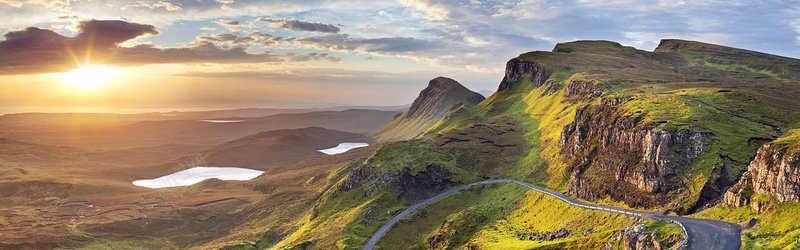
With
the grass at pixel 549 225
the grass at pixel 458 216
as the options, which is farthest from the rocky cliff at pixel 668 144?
the grass at pixel 458 216

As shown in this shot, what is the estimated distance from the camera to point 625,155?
115 metres

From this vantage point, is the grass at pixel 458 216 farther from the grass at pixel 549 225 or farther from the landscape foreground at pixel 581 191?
the grass at pixel 549 225

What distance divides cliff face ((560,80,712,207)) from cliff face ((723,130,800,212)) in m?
17.5

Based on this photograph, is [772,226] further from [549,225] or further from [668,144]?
[549,225]

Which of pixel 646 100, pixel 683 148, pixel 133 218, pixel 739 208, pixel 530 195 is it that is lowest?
pixel 133 218

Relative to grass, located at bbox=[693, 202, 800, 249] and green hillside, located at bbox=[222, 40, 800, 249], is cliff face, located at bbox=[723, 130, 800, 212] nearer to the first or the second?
grass, located at bbox=[693, 202, 800, 249]

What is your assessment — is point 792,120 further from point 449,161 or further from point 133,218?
point 133,218

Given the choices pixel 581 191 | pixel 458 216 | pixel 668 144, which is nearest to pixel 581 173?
pixel 581 191

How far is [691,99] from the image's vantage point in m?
138

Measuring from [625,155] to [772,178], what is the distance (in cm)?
4132

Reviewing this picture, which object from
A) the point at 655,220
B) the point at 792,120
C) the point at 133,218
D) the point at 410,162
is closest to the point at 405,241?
the point at 410,162

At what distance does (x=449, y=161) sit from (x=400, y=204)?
→ 135ft

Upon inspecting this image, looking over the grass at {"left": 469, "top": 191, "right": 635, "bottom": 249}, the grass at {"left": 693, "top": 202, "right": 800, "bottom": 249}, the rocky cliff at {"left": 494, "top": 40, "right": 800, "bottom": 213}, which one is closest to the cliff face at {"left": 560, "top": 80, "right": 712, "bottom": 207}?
the rocky cliff at {"left": 494, "top": 40, "right": 800, "bottom": 213}

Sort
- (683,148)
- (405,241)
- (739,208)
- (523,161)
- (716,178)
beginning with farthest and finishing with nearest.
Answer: (523,161)
(405,241)
(683,148)
(716,178)
(739,208)
